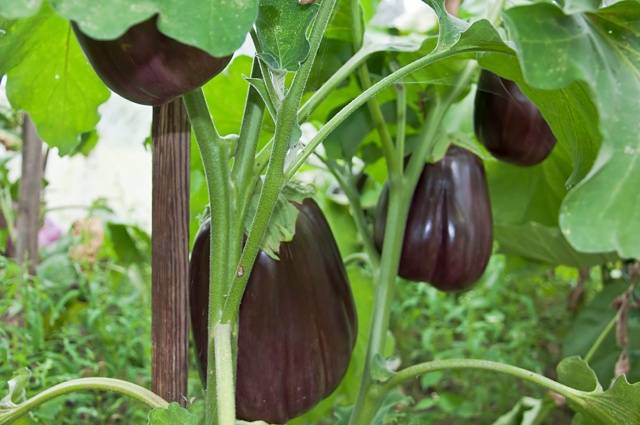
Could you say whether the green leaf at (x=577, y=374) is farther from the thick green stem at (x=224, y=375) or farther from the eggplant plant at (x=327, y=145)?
the thick green stem at (x=224, y=375)

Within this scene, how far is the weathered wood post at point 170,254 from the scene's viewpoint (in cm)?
62

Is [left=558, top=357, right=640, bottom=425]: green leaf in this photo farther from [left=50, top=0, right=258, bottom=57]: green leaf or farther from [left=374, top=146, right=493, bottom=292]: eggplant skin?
[left=50, top=0, right=258, bottom=57]: green leaf

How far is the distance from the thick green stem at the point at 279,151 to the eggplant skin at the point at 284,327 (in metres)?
0.10

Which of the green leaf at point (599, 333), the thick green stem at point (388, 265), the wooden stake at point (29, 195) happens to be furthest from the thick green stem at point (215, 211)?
the green leaf at point (599, 333)

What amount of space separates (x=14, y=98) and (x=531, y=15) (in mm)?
492

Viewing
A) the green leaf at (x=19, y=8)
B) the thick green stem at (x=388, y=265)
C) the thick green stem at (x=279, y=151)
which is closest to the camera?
the green leaf at (x=19, y=8)

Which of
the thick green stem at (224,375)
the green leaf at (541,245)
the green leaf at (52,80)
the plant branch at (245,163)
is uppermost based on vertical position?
the green leaf at (52,80)

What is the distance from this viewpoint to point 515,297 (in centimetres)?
167

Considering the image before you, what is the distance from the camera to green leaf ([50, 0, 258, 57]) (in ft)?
1.17

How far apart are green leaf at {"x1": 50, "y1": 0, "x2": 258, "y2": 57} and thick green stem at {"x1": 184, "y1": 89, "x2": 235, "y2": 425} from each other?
0.13 metres

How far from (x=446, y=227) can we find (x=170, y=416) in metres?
0.39

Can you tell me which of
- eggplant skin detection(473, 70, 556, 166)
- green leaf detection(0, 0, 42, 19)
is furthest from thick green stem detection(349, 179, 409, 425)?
green leaf detection(0, 0, 42, 19)

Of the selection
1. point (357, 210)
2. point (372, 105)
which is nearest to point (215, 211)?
point (372, 105)

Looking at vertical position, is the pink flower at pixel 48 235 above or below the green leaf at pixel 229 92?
below
